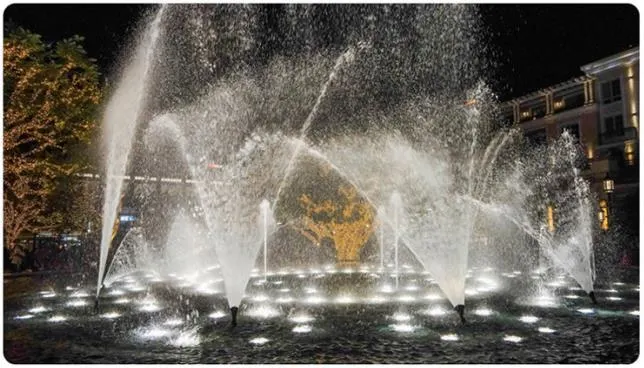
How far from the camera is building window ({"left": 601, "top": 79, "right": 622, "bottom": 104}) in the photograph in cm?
3703

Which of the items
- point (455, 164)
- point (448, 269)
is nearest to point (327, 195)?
point (448, 269)

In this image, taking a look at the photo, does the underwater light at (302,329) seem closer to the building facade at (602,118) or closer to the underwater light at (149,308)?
the underwater light at (149,308)

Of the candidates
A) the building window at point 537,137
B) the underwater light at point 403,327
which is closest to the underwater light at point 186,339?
the underwater light at point 403,327

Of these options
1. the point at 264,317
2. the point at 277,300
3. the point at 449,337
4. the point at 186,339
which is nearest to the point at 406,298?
the point at 277,300

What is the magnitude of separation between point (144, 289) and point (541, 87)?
130 ft

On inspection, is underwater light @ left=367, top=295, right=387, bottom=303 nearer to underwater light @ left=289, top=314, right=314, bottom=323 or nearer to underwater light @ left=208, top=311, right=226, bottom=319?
underwater light @ left=289, top=314, right=314, bottom=323

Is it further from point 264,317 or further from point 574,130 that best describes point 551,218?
point 264,317

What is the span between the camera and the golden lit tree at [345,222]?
23.0 m

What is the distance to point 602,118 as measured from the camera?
38312mm

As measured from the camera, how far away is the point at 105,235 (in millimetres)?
14086

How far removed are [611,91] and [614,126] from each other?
2.53 m

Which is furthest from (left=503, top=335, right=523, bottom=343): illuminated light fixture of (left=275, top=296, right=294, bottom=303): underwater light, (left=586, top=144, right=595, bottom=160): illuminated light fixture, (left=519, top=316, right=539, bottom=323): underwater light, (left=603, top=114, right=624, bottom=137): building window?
(left=586, top=144, right=595, bottom=160): illuminated light fixture

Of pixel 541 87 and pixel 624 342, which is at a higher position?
pixel 541 87

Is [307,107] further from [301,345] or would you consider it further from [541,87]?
[541,87]
